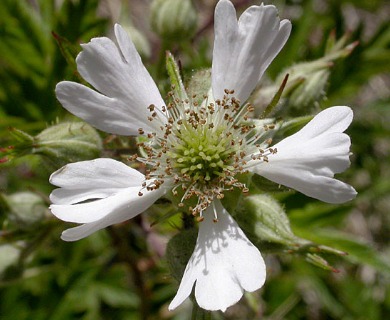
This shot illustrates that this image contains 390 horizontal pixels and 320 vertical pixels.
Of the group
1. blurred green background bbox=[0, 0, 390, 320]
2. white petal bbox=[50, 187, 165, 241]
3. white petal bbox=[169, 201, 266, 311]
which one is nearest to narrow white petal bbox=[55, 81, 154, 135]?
white petal bbox=[50, 187, 165, 241]

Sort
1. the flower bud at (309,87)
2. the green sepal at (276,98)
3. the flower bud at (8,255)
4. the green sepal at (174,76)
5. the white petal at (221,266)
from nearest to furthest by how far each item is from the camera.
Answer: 1. the white petal at (221,266)
2. the green sepal at (276,98)
3. the green sepal at (174,76)
4. the flower bud at (309,87)
5. the flower bud at (8,255)

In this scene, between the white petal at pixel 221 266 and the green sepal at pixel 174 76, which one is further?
the green sepal at pixel 174 76

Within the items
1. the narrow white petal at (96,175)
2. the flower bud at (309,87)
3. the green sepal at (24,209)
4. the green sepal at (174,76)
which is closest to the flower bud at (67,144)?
the narrow white petal at (96,175)

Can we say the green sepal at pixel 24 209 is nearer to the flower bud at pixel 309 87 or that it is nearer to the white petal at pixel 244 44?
the white petal at pixel 244 44

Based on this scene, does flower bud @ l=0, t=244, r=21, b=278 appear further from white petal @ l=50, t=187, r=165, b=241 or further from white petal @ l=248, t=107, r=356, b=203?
white petal @ l=248, t=107, r=356, b=203

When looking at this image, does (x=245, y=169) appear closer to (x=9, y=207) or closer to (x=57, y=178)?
(x=57, y=178)

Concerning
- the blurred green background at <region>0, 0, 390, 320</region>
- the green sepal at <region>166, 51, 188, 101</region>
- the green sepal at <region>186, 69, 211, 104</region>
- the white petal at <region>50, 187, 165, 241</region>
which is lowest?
the blurred green background at <region>0, 0, 390, 320</region>

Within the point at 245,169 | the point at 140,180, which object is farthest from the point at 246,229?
the point at 140,180

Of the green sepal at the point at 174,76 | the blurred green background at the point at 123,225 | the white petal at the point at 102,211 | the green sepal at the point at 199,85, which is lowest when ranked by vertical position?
the blurred green background at the point at 123,225

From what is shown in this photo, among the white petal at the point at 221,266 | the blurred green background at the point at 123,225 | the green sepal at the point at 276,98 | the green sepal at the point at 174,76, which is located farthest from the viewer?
the blurred green background at the point at 123,225
